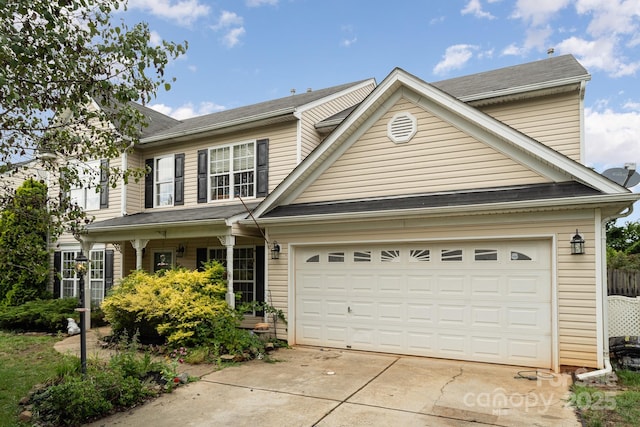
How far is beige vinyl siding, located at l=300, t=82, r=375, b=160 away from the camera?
11766 millimetres

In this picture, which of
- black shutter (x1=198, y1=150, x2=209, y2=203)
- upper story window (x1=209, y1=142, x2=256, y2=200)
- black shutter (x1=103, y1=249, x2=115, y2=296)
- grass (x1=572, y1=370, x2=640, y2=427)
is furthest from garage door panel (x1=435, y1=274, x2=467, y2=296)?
black shutter (x1=103, y1=249, x2=115, y2=296)

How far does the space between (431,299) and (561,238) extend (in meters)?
2.45

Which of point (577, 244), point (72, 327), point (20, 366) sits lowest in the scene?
point (72, 327)

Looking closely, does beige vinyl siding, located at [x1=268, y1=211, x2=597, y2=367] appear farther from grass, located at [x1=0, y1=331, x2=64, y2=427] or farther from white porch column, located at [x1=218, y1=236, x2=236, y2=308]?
grass, located at [x1=0, y1=331, x2=64, y2=427]

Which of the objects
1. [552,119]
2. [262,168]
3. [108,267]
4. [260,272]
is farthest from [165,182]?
[552,119]

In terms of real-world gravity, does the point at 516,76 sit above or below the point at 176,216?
above

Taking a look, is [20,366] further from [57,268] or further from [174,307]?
[57,268]

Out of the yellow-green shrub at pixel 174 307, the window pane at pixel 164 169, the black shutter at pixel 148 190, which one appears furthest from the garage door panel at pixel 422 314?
the black shutter at pixel 148 190

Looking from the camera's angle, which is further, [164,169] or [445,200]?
[164,169]

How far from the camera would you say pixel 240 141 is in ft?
40.5

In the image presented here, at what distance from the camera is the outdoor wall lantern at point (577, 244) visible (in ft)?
22.3

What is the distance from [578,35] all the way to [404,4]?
19.1ft

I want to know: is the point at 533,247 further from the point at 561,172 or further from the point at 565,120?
the point at 565,120

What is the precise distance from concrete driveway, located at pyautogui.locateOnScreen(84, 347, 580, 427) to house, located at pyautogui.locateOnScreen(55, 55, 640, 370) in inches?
33.1
